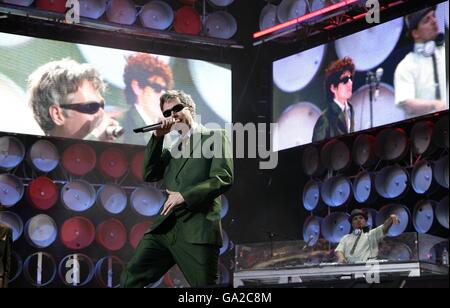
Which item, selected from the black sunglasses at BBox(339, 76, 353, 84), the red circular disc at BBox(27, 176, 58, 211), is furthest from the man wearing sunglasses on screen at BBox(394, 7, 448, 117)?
the red circular disc at BBox(27, 176, 58, 211)

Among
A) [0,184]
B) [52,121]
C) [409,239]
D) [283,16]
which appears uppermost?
[283,16]

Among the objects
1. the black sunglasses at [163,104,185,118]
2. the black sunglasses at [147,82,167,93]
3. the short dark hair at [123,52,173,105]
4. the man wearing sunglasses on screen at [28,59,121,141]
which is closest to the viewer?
the black sunglasses at [163,104,185,118]

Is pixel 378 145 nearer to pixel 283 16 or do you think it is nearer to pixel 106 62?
pixel 283 16

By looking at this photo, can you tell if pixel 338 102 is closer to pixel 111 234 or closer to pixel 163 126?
pixel 111 234

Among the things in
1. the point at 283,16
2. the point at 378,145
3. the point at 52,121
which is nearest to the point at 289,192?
the point at 378,145

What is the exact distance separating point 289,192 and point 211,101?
1.50 meters

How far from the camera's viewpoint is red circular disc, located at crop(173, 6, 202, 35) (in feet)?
32.9

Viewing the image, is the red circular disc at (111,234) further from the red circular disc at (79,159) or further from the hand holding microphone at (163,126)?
the hand holding microphone at (163,126)

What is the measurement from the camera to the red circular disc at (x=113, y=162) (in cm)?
966

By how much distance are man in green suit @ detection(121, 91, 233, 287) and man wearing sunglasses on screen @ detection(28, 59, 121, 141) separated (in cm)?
483

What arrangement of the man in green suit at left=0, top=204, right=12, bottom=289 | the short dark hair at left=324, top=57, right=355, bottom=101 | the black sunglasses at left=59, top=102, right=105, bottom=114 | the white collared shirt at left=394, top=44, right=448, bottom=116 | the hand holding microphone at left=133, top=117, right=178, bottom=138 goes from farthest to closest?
1. the short dark hair at left=324, top=57, right=355, bottom=101
2. the black sunglasses at left=59, top=102, right=105, bottom=114
3. the white collared shirt at left=394, top=44, right=448, bottom=116
4. the man in green suit at left=0, top=204, right=12, bottom=289
5. the hand holding microphone at left=133, top=117, right=178, bottom=138

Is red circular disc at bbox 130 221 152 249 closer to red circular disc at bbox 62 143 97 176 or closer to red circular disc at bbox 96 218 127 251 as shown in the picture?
red circular disc at bbox 96 218 127 251
